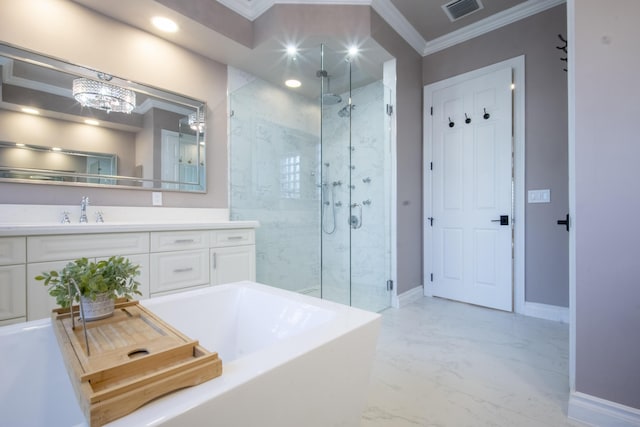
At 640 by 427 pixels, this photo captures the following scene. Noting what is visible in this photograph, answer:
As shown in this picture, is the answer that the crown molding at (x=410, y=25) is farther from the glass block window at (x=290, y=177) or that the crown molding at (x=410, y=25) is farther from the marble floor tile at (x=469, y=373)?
the marble floor tile at (x=469, y=373)

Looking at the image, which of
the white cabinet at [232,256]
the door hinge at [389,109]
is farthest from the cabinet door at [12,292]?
the door hinge at [389,109]

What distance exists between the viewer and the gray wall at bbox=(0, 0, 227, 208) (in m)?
1.96

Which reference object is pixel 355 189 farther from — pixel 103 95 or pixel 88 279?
pixel 88 279

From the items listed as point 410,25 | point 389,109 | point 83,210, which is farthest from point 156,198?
point 410,25

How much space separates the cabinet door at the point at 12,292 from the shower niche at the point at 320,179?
1.69m

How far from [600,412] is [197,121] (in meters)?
3.28

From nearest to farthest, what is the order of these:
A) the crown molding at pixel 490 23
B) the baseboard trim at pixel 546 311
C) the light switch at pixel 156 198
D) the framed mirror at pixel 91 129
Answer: the framed mirror at pixel 91 129
the light switch at pixel 156 198
the baseboard trim at pixel 546 311
the crown molding at pixel 490 23

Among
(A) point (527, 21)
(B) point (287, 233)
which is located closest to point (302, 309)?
(B) point (287, 233)

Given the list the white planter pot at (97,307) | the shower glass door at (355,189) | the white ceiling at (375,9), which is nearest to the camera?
the white planter pot at (97,307)

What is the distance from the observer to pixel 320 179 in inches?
134

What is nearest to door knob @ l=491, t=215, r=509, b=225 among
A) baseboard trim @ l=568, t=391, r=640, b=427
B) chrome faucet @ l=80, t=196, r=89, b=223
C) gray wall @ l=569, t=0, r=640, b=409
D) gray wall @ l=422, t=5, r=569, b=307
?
gray wall @ l=422, t=5, r=569, b=307

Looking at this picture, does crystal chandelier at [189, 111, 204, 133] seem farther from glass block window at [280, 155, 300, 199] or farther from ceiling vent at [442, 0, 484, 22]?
ceiling vent at [442, 0, 484, 22]

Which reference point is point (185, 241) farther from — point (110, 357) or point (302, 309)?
point (110, 357)

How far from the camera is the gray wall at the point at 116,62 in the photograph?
6.44 ft
